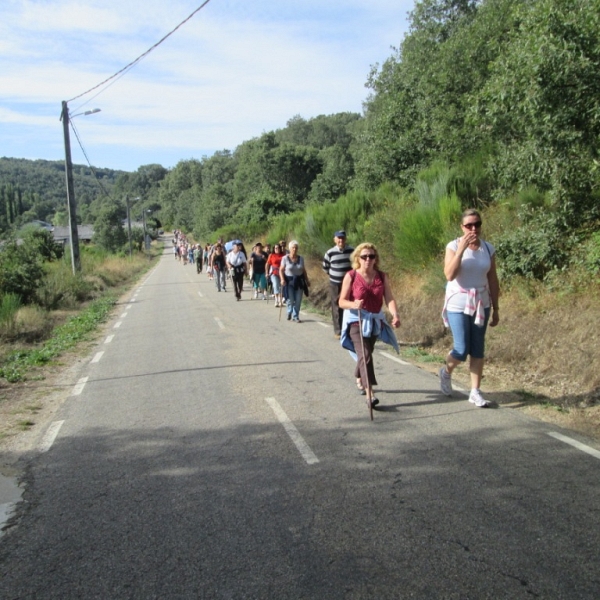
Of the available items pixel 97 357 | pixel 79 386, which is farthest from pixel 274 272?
pixel 79 386

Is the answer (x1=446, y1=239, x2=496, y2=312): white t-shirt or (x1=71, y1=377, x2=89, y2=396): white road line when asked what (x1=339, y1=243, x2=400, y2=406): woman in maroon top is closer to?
(x1=446, y1=239, x2=496, y2=312): white t-shirt

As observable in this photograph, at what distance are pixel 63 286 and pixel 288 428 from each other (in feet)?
58.2

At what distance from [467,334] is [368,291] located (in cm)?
112

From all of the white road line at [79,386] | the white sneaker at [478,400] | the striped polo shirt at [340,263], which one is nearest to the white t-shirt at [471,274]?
the white sneaker at [478,400]

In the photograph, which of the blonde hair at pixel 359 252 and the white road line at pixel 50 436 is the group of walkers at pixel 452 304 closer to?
the blonde hair at pixel 359 252

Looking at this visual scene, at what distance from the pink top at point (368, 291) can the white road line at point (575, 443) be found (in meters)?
2.13

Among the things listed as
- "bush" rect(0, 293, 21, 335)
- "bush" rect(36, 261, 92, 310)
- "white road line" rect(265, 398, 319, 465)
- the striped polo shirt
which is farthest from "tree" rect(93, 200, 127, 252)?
"white road line" rect(265, 398, 319, 465)

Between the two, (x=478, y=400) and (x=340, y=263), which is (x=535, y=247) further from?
(x=478, y=400)

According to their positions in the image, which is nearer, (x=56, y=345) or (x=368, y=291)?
(x=368, y=291)

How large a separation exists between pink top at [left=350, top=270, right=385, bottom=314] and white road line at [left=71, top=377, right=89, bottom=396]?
13.9 ft

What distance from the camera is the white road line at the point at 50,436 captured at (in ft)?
19.8

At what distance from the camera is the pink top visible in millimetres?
6594

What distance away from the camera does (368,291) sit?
660cm

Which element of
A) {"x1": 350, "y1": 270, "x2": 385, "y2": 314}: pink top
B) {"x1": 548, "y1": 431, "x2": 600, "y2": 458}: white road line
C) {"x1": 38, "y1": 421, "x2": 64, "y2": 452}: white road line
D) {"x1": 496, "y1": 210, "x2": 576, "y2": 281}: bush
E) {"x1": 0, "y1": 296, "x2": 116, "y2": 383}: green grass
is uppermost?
{"x1": 496, "y1": 210, "x2": 576, "y2": 281}: bush
